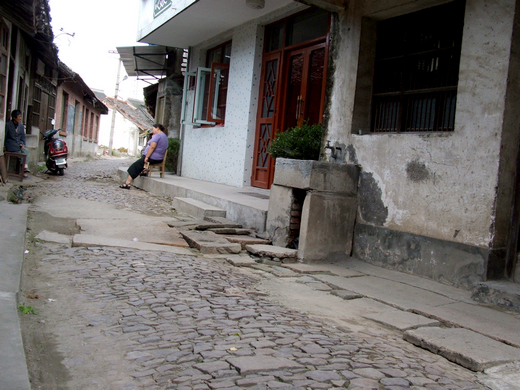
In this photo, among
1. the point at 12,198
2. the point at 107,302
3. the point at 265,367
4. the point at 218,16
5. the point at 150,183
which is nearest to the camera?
the point at 265,367

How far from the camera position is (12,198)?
715 cm

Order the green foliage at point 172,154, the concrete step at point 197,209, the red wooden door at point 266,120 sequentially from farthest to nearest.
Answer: the green foliage at point 172,154
the red wooden door at point 266,120
the concrete step at point 197,209

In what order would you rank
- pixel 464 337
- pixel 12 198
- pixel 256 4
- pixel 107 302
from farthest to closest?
pixel 256 4 < pixel 12 198 < pixel 107 302 < pixel 464 337

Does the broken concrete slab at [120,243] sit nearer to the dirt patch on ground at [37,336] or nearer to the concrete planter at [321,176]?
the dirt patch on ground at [37,336]

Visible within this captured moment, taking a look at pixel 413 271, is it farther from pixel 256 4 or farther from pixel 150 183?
pixel 150 183

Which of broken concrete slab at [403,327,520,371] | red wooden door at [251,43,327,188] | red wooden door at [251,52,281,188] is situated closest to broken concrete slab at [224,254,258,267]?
broken concrete slab at [403,327,520,371]

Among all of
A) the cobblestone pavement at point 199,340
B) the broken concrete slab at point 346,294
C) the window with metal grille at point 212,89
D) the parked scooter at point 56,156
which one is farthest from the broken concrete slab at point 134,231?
the parked scooter at point 56,156

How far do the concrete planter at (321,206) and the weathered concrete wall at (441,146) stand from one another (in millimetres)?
180

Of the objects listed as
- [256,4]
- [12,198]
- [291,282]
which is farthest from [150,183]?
[291,282]

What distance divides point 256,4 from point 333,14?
3.00m

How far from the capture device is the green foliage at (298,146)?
6.00 m

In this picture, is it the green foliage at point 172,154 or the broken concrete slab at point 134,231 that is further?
the green foliage at point 172,154

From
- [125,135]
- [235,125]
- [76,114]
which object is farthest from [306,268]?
[125,135]

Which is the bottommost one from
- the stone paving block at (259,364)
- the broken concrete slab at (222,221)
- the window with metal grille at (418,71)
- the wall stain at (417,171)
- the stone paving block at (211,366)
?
the stone paving block at (211,366)
